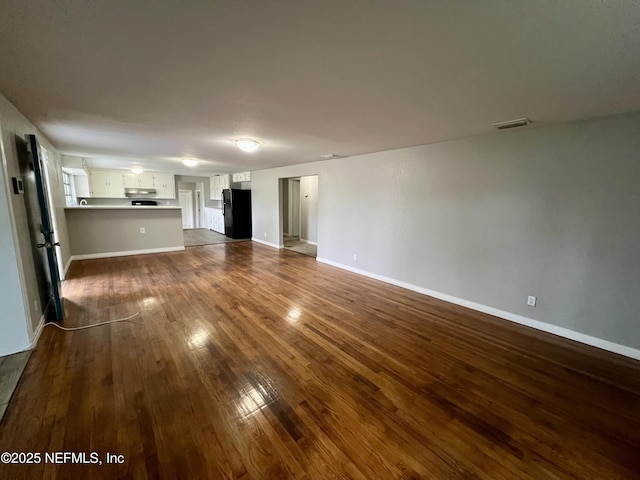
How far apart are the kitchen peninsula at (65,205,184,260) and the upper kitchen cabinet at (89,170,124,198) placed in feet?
10.6

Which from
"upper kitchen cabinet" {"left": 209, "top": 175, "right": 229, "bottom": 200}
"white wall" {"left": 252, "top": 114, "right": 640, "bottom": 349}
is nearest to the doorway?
"upper kitchen cabinet" {"left": 209, "top": 175, "right": 229, "bottom": 200}

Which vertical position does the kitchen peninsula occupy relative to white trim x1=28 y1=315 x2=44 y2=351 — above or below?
above

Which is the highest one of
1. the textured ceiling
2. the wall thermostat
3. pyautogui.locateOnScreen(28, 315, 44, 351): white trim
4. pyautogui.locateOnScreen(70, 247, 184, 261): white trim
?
the textured ceiling

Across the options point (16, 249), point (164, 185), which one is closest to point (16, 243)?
point (16, 249)

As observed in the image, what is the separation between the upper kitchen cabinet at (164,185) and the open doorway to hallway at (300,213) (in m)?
4.15

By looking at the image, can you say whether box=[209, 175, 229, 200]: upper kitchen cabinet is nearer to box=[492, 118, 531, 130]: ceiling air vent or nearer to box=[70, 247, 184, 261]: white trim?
box=[70, 247, 184, 261]: white trim

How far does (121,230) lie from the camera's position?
5.76 metres

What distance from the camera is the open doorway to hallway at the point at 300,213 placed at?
7699mm

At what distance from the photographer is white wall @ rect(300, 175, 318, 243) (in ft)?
25.5

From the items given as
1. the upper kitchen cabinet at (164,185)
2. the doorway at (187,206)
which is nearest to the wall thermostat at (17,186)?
the upper kitchen cabinet at (164,185)

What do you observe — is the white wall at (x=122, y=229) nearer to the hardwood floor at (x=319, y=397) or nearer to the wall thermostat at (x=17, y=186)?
the hardwood floor at (x=319, y=397)

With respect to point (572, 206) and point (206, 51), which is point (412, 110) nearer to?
point (206, 51)

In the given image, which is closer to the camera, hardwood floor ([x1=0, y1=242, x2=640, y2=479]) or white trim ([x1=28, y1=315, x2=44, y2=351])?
hardwood floor ([x1=0, y1=242, x2=640, y2=479])

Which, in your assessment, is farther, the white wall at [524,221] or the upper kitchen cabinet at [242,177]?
the upper kitchen cabinet at [242,177]
